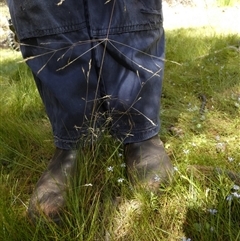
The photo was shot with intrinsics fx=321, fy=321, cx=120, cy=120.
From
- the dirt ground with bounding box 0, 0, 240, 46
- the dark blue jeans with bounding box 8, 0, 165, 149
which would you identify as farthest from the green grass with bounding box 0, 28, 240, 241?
the dirt ground with bounding box 0, 0, 240, 46

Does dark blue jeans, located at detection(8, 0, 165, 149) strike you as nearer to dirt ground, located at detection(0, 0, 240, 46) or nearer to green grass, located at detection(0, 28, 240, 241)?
green grass, located at detection(0, 28, 240, 241)

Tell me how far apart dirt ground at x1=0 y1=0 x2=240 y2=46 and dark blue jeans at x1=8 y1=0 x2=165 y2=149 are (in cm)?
144

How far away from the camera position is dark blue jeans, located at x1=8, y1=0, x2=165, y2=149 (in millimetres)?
1188

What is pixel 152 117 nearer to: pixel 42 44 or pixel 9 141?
pixel 42 44

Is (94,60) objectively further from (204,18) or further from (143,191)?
(204,18)

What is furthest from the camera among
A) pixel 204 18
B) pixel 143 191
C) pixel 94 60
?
pixel 204 18

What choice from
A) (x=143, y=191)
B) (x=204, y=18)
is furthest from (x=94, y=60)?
(x=204, y=18)

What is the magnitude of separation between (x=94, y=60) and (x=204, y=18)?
16.1ft

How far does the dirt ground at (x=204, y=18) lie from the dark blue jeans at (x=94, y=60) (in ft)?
4.72

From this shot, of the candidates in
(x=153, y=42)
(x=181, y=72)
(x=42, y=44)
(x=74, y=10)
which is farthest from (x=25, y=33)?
(x=181, y=72)

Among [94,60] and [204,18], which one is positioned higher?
[94,60]

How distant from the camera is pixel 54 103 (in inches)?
52.9

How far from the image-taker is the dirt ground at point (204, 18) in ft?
13.9

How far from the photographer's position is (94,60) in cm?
129
